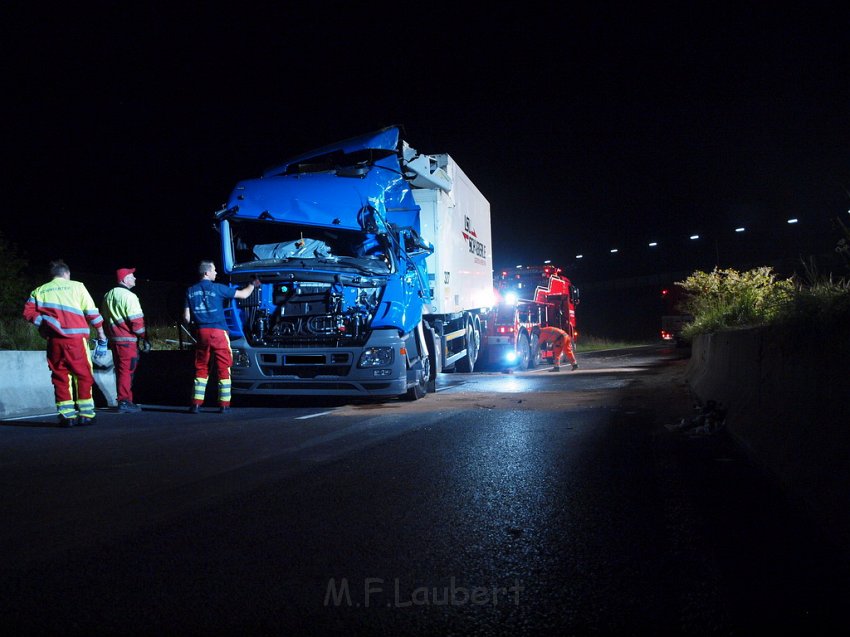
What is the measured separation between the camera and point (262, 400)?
36.8ft

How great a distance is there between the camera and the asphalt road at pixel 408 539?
276 centimetres

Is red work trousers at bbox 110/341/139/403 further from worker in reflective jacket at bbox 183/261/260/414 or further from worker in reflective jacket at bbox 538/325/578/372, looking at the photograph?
worker in reflective jacket at bbox 538/325/578/372

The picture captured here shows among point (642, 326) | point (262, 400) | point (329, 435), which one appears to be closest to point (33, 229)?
point (262, 400)

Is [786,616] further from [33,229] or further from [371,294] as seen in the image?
[33,229]

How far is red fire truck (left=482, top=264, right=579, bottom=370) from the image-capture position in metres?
17.7

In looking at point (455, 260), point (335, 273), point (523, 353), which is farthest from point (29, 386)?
point (523, 353)

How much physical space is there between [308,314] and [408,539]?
262 inches

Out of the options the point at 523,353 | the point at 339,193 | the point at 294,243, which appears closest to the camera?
the point at 339,193

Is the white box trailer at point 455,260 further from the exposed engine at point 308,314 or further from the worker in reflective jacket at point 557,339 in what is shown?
the worker in reflective jacket at point 557,339

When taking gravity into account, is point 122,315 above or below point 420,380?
above

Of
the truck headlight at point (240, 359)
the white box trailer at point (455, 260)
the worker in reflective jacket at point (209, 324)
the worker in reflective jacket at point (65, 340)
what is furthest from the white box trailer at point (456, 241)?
the worker in reflective jacket at point (65, 340)

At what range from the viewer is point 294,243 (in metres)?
10.6

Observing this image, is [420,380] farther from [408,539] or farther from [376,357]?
[408,539]

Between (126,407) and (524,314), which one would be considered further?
(524,314)
